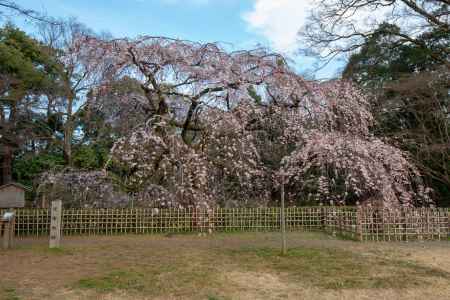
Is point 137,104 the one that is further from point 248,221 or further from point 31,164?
point 31,164

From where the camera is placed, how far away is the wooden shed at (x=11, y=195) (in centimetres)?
751

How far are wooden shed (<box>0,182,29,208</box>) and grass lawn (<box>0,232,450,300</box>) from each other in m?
0.83

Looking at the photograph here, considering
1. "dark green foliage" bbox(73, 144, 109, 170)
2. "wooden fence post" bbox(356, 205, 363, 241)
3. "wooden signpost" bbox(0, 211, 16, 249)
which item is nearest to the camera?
"wooden signpost" bbox(0, 211, 16, 249)

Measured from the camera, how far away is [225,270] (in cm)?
514

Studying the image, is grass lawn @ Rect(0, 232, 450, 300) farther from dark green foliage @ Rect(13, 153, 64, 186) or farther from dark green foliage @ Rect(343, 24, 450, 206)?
dark green foliage @ Rect(13, 153, 64, 186)

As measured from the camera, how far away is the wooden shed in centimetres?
751

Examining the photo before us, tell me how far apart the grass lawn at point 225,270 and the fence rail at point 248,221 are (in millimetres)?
647

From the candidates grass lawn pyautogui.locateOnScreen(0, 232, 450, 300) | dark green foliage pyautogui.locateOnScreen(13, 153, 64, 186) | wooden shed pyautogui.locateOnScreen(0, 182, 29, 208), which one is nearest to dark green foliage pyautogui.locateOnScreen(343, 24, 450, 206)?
grass lawn pyautogui.locateOnScreen(0, 232, 450, 300)

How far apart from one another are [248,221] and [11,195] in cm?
543

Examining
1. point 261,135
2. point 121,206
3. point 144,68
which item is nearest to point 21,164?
point 121,206

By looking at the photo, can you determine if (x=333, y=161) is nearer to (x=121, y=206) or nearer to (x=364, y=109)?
(x=364, y=109)

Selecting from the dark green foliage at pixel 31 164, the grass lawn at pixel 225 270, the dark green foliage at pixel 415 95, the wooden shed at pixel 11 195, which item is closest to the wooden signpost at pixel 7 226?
the grass lawn at pixel 225 270

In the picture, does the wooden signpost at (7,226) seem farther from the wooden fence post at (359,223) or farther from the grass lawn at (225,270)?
the wooden fence post at (359,223)

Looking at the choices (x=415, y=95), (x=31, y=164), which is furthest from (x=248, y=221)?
(x=31, y=164)
